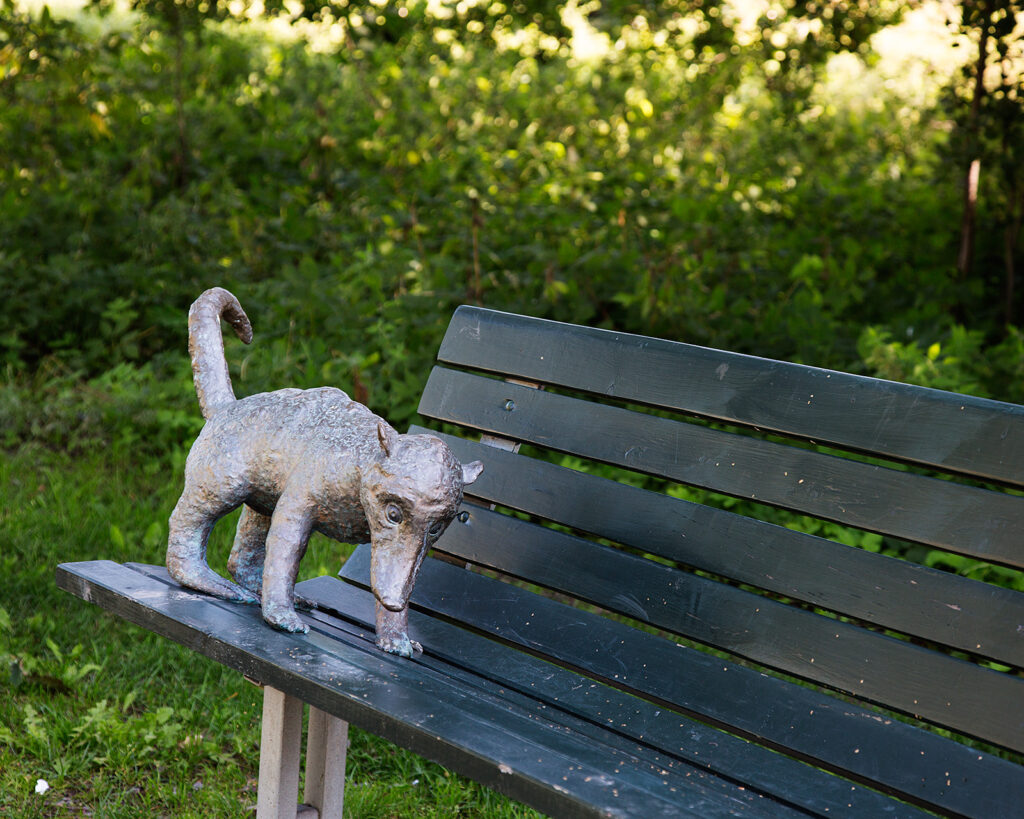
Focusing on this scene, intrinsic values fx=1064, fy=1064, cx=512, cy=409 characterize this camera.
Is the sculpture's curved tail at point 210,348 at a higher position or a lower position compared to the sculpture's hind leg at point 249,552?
higher

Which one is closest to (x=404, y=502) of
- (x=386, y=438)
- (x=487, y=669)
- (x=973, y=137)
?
(x=386, y=438)

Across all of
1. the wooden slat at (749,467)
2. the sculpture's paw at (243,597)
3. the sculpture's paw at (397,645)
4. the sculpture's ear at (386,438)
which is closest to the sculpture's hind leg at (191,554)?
the sculpture's paw at (243,597)

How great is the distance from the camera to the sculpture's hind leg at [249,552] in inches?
75.5

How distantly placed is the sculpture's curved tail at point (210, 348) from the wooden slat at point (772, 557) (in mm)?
471

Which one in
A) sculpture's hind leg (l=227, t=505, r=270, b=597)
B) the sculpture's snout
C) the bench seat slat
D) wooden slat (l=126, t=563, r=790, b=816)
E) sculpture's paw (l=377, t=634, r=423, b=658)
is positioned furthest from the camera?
sculpture's hind leg (l=227, t=505, r=270, b=597)

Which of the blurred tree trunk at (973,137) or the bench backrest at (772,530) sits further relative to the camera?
the blurred tree trunk at (973,137)

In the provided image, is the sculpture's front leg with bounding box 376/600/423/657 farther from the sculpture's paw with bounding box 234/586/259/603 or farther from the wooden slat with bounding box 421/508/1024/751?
the wooden slat with bounding box 421/508/1024/751

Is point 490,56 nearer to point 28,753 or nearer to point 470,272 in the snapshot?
point 470,272

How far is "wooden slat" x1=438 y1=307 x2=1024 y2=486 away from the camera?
1659 millimetres

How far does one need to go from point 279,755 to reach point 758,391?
1045 millimetres

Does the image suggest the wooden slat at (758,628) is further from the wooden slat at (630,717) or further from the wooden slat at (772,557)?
the wooden slat at (630,717)

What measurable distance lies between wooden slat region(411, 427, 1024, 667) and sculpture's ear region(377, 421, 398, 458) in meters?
0.57

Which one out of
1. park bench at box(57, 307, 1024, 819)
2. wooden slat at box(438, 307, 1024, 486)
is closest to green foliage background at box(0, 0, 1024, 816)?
park bench at box(57, 307, 1024, 819)

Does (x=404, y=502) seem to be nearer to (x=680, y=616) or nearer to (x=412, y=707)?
(x=412, y=707)
